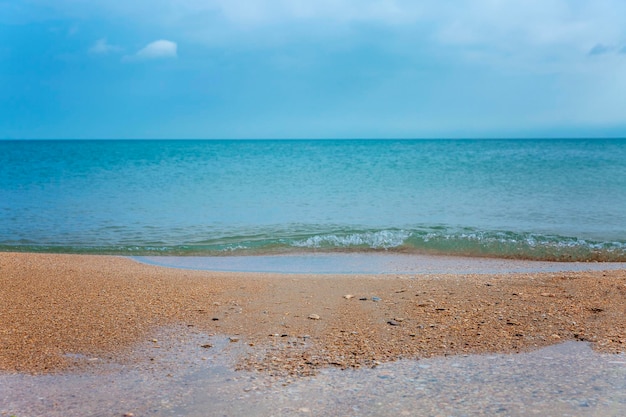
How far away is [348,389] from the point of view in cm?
464

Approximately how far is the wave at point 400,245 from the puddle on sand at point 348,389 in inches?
291

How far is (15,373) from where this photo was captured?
509cm

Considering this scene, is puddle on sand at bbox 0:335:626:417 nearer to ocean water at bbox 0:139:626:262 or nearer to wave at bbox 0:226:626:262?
wave at bbox 0:226:626:262

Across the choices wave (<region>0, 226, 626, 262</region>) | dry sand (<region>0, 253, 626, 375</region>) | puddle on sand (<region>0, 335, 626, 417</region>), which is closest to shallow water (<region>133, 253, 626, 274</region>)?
wave (<region>0, 226, 626, 262</region>)

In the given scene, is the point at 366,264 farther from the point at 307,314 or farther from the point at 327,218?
the point at 327,218

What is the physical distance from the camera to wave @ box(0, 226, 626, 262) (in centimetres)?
1254

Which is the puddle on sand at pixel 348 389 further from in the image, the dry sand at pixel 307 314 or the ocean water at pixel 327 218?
the ocean water at pixel 327 218

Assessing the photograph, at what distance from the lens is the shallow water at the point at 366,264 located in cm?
1080

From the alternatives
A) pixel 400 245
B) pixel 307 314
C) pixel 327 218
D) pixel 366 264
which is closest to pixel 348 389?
pixel 307 314

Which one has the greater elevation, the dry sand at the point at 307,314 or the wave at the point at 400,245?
the dry sand at the point at 307,314

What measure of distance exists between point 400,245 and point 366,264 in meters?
2.28

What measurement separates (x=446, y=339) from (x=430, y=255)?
22.4 feet

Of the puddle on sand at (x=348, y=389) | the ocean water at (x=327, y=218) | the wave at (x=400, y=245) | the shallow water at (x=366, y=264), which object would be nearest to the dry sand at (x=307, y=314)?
the puddle on sand at (x=348, y=389)

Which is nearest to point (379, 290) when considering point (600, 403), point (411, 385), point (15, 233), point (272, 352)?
point (272, 352)
